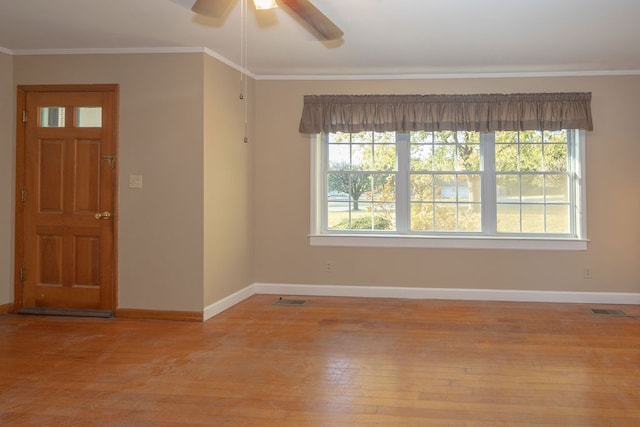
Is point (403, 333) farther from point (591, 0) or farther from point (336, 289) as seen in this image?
point (591, 0)

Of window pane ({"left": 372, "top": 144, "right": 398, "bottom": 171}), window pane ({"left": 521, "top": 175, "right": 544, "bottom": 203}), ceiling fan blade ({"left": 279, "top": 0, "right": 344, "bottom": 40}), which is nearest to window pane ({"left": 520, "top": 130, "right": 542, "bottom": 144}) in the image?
window pane ({"left": 521, "top": 175, "right": 544, "bottom": 203})

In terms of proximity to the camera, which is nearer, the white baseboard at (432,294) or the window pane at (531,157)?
the white baseboard at (432,294)

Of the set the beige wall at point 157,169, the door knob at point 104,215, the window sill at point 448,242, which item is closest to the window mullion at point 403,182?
the window sill at point 448,242

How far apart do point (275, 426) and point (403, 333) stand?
2010mm

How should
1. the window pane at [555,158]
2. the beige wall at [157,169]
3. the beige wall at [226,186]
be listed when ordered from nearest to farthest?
the beige wall at [157,169], the beige wall at [226,186], the window pane at [555,158]

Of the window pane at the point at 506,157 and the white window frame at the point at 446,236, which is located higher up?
the window pane at the point at 506,157

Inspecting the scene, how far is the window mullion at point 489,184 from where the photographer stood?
6020mm

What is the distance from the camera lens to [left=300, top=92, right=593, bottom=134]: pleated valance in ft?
18.8

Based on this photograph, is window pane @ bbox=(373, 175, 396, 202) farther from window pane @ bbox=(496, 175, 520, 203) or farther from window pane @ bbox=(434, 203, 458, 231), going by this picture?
window pane @ bbox=(496, 175, 520, 203)

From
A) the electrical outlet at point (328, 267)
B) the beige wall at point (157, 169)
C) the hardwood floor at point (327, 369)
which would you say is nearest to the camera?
the hardwood floor at point (327, 369)

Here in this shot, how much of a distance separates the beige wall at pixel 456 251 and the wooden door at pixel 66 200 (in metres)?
1.71

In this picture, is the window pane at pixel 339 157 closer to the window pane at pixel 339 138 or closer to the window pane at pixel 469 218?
the window pane at pixel 339 138

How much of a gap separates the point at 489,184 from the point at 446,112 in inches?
35.5

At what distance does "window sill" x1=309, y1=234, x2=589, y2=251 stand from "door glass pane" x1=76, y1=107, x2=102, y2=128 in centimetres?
246
